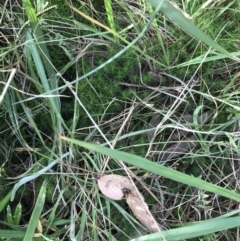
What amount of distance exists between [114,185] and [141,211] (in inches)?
4.0

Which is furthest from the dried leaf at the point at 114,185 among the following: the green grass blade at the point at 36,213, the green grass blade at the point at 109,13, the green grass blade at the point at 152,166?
the green grass blade at the point at 109,13

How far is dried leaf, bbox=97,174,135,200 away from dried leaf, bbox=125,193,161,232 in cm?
2

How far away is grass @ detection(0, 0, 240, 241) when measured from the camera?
1154 mm

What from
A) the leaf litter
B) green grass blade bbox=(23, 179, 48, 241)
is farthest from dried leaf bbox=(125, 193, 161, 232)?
green grass blade bbox=(23, 179, 48, 241)

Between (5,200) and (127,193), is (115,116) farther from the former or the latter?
(5,200)

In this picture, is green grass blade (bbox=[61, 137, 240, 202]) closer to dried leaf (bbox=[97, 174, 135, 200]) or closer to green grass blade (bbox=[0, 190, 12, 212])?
dried leaf (bbox=[97, 174, 135, 200])

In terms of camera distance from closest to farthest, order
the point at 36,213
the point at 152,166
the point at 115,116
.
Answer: the point at 152,166
the point at 36,213
the point at 115,116

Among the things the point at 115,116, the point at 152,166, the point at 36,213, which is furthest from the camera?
the point at 115,116

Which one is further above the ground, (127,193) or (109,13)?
(109,13)

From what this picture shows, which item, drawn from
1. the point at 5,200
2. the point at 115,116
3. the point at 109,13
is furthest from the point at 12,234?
the point at 109,13

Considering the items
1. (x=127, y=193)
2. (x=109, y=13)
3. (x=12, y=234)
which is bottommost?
(x=12, y=234)

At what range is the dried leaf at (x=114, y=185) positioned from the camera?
3.74ft

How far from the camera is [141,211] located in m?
1.14

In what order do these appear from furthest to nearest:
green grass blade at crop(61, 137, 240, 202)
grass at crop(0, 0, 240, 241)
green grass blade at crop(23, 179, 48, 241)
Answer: grass at crop(0, 0, 240, 241)
green grass blade at crop(23, 179, 48, 241)
green grass blade at crop(61, 137, 240, 202)
